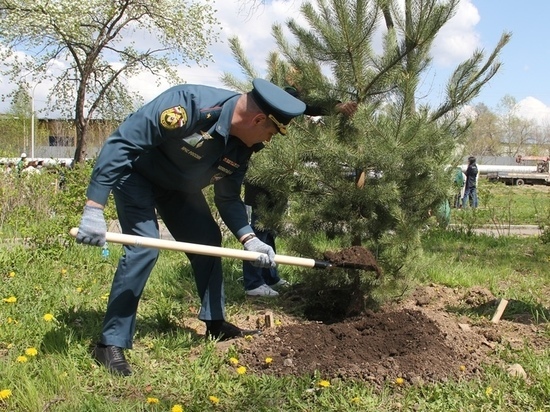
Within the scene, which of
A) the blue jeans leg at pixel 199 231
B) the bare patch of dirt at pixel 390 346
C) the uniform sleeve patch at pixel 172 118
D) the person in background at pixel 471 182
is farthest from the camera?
the person in background at pixel 471 182

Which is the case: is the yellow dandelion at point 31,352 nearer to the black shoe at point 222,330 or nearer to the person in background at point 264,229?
the black shoe at point 222,330

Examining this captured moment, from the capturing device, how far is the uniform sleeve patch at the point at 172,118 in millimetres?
2752

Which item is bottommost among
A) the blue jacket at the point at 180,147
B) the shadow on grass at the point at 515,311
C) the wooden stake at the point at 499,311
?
the shadow on grass at the point at 515,311

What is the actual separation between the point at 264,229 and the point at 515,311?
6.39 ft

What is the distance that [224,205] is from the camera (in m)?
3.50

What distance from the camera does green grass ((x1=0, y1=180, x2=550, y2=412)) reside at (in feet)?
8.66

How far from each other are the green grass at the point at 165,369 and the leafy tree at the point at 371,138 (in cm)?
47

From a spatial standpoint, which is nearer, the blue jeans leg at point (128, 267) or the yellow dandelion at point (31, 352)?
the yellow dandelion at point (31, 352)

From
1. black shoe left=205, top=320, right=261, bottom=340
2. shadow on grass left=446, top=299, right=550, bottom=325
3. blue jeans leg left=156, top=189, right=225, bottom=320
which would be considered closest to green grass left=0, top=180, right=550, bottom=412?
shadow on grass left=446, top=299, right=550, bottom=325

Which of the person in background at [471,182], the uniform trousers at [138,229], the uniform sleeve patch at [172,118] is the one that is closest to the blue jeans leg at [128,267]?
the uniform trousers at [138,229]

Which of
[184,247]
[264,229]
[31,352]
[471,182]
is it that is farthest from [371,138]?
[471,182]

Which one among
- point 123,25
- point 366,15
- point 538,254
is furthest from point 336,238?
point 123,25

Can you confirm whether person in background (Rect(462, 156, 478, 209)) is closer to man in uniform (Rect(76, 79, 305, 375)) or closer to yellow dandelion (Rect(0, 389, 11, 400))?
man in uniform (Rect(76, 79, 305, 375))

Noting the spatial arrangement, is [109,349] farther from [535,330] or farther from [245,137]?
[535,330]
